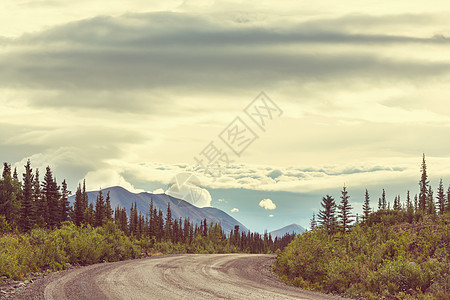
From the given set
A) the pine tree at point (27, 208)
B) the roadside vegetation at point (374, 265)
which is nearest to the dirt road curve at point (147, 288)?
the roadside vegetation at point (374, 265)

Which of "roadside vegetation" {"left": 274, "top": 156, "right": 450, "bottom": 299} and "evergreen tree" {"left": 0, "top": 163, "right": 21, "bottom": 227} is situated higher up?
"evergreen tree" {"left": 0, "top": 163, "right": 21, "bottom": 227}

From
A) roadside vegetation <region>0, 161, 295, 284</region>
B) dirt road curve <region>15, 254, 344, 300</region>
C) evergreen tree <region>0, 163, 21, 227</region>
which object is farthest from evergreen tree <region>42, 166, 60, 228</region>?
dirt road curve <region>15, 254, 344, 300</region>

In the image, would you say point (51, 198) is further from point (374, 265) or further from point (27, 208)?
point (374, 265)

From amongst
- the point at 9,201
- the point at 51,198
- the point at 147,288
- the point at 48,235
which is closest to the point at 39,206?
the point at 51,198

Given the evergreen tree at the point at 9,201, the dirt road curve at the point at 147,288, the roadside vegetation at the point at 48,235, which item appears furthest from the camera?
the evergreen tree at the point at 9,201

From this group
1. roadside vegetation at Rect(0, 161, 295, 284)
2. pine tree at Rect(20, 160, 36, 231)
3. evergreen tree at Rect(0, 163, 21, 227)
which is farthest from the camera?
pine tree at Rect(20, 160, 36, 231)

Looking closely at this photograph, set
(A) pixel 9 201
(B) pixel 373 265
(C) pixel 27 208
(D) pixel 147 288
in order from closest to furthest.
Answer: (D) pixel 147 288 < (B) pixel 373 265 < (A) pixel 9 201 < (C) pixel 27 208

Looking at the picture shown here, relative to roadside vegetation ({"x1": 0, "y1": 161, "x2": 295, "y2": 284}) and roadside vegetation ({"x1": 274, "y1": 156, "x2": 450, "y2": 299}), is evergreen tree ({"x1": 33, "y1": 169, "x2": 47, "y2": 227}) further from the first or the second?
roadside vegetation ({"x1": 274, "y1": 156, "x2": 450, "y2": 299})

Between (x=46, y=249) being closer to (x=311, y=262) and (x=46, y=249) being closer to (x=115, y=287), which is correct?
(x=115, y=287)

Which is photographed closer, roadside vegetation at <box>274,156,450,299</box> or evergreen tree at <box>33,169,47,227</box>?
roadside vegetation at <box>274,156,450,299</box>

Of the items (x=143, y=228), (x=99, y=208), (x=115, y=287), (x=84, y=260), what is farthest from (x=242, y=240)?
(x=115, y=287)

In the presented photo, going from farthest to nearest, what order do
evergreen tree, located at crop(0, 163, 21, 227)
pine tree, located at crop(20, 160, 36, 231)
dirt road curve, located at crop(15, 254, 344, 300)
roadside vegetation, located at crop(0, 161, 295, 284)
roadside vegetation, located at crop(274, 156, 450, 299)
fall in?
1. pine tree, located at crop(20, 160, 36, 231)
2. evergreen tree, located at crop(0, 163, 21, 227)
3. roadside vegetation, located at crop(0, 161, 295, 284)
4. roadside vegetation, located at crop(274, 156, 450, 299)
5. dirt road curve, located at crop(15, 254, 344, 300)

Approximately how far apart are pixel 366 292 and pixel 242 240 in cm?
15288

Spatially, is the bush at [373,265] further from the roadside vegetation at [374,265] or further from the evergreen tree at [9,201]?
the evergreen tree at [9,201]
